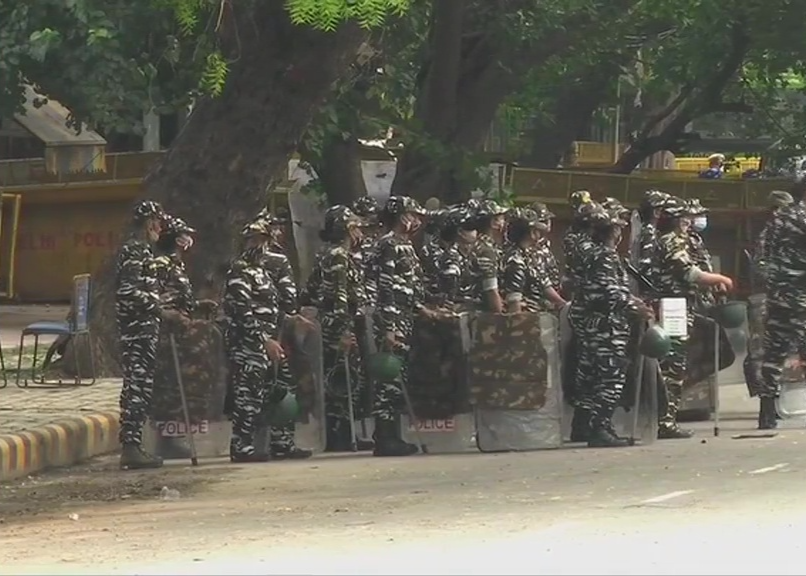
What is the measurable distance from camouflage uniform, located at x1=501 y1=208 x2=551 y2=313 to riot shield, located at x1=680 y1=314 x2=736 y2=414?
141 cm

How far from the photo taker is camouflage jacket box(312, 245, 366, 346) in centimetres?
1228

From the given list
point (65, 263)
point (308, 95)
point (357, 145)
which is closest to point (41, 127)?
point (65, 263)

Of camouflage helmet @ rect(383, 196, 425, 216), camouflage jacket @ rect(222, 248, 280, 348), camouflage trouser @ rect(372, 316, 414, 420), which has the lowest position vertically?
camouflage trouser @ rect(372, 316, 414, 420)

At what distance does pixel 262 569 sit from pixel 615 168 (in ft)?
74.0

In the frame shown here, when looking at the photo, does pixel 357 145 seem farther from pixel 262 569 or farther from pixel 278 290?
pixel 262 569

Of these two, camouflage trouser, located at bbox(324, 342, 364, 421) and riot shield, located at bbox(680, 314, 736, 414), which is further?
riot shield, located at bbox(680, 314, 736, 414)

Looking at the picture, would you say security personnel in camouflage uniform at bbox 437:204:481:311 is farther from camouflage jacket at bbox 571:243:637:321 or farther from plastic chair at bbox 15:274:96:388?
plastic chair at bbox 15:274:96:388

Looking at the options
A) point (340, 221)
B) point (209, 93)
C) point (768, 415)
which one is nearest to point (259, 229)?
point (340, 221)

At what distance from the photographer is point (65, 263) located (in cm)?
3088

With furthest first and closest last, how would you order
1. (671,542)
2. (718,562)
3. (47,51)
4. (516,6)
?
(516,6) < (47,51) < (671,542) < (718,562)

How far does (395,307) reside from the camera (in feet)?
40.1

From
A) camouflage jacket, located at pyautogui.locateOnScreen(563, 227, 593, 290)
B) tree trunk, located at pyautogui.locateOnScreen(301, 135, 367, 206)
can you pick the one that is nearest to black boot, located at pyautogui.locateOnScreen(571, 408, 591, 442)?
camouflage jacket, located at pyautogui.locateOnScreen(563, 227, 593, 290)

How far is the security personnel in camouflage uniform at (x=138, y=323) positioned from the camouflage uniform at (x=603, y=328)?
3010 millimetres

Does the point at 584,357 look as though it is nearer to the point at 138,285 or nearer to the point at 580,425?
the point at 580,425
